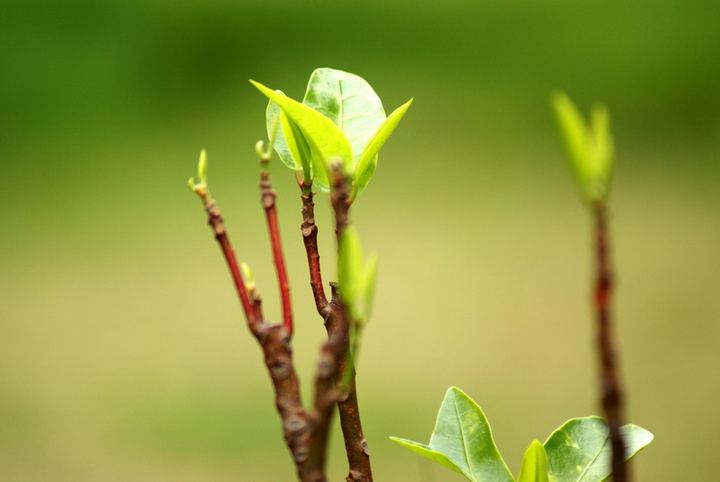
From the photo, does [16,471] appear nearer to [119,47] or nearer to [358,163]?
[119,47]

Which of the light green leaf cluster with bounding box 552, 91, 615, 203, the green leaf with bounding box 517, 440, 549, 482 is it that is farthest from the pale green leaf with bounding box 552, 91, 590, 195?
the green leaf with bounding box 517, 440, 549, 482

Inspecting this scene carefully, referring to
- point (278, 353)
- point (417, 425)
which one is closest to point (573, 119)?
point (278, 353)

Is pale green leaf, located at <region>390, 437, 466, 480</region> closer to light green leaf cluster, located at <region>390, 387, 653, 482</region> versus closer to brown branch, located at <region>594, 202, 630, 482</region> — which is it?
light green leaf cluster, located at <region>390, 387, 653, 482</region>

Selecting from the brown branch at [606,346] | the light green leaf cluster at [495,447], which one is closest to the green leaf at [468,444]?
the light green leaf cluster at [495,447]

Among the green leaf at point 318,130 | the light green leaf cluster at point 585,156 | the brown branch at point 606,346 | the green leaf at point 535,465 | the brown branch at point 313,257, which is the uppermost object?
the green leaf at point 318,130

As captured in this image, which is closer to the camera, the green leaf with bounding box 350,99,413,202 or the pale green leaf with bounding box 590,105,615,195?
the pale green leaf with bounding box 590,105,615,195

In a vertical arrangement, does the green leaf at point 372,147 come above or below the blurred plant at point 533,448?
above

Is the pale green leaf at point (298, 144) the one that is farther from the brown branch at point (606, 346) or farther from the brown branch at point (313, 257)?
the brown branch at point (606, 346)
